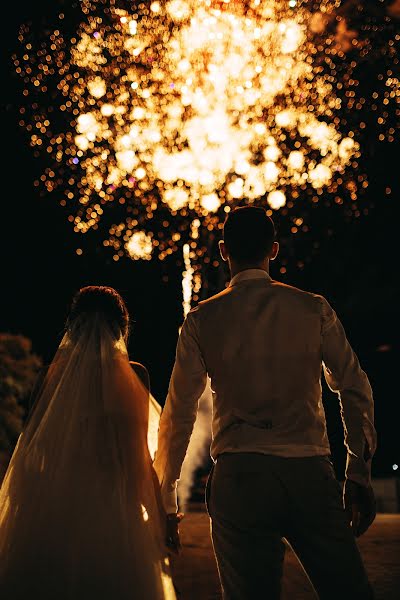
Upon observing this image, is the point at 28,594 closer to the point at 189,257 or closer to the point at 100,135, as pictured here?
the point at 100,135

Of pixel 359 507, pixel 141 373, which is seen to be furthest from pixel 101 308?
pixel 359 507

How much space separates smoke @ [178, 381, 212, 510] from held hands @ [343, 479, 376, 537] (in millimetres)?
11676

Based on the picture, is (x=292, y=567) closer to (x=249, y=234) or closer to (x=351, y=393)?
(x=351, y=393)

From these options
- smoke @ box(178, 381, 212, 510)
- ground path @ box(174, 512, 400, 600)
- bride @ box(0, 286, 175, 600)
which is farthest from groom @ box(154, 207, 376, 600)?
smoke @ box(178, 381, 212, 510)

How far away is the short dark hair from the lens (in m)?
3.25

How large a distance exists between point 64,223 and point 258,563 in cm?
2330

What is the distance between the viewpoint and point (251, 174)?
570 inches

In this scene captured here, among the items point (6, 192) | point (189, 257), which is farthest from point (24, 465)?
point (6, 192)

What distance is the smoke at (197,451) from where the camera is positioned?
1528 cm

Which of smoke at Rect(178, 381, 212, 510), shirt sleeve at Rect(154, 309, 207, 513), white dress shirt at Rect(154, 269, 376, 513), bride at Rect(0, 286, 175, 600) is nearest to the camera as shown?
white dress shirt at Rect(154, 269, 376, 513)

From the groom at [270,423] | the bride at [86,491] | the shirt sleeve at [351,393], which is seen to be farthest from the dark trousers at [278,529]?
the bride at [86,491]

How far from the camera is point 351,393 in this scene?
3.16 meters

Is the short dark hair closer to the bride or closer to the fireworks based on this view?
the bride

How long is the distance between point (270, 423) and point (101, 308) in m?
2.07
